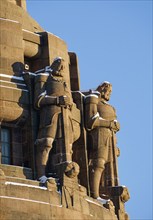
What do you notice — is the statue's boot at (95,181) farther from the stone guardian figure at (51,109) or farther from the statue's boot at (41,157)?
the statue's boot at (41,157)

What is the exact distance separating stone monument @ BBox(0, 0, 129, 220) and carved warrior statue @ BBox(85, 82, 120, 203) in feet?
0.14

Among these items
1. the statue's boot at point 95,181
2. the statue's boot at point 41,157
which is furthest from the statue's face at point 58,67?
the statue's boot at point 95,181

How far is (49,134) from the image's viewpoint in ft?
220

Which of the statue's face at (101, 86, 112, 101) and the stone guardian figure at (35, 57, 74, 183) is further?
the statue's face at (101, 86, 112, 101)

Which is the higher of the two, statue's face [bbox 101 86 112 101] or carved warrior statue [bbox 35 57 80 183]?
statue's face [bbox 101 86 112 101]

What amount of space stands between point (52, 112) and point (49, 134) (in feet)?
3.11

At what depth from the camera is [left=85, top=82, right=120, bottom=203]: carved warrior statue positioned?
69812mm

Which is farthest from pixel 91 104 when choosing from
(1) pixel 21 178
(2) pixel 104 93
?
(1) pixel 21 178

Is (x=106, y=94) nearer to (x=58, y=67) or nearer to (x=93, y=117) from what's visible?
(x=93, y=117)

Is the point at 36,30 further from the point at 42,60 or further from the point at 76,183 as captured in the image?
the point at 76,183

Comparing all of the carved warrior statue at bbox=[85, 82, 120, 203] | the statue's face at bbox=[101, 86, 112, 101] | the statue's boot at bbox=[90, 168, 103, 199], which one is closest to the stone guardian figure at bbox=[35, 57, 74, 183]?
the carved warrior statue at bbox=[85, 82, 120, 203]

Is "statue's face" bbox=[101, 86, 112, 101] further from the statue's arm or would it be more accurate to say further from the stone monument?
the statue's arm

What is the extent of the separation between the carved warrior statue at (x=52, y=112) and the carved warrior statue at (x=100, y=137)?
1875mm

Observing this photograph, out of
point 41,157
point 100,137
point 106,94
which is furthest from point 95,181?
point 106,94
